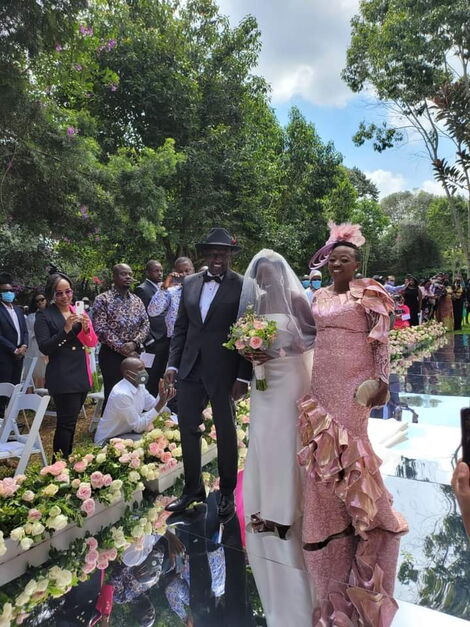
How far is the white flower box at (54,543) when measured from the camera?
9.91ft

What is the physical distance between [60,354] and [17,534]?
1983 mm

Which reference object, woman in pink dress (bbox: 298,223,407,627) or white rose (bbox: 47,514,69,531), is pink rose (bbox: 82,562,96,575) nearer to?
white rose (bbox: 47,514,69,531)

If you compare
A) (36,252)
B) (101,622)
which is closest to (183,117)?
(36,252)

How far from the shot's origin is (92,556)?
129 inches

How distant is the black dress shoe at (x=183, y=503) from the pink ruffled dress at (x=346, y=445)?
42.8 inches

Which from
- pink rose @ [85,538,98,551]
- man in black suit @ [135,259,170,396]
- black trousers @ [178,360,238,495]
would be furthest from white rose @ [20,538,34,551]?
man in black suit @ [135,259,170,396]

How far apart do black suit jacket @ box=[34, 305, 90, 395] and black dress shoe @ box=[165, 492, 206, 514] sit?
1.46 meters

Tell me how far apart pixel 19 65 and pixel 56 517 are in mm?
5523

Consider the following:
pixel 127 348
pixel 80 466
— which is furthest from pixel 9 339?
pixel 80 466

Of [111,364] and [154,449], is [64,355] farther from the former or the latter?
[154,449]

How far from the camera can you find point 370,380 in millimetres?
3189

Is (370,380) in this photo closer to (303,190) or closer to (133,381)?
(133,381)

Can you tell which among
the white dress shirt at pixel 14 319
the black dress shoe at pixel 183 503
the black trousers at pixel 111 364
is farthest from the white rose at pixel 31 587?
the white dress shirt at pixel 14 319

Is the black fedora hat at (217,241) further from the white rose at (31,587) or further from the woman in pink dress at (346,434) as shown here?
the white rose at (31,587)
